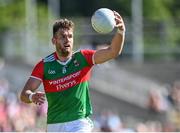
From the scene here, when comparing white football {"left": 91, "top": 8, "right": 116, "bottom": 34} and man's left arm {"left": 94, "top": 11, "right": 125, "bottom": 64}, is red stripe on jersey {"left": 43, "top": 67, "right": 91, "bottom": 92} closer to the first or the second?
man's left arm {"left": 94, "top": 11, "right": 125, "bottom": 64}

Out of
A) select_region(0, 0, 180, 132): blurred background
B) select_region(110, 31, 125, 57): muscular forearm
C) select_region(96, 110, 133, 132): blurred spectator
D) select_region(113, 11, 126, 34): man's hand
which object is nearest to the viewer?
select_region(113, 11, 126, 34): man's hand

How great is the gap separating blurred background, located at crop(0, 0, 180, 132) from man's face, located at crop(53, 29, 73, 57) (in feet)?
20.5

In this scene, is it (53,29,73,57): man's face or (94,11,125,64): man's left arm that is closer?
(94,11,125,64): man's left arm

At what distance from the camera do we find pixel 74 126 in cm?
995

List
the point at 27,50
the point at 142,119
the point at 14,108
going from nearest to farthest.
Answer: the point at 14,108 < the point at 142,119 < the point at 27,50

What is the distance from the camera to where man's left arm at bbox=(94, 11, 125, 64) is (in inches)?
381

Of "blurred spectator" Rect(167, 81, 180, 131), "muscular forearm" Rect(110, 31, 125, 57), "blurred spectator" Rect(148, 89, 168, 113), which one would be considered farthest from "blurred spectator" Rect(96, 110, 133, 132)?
"muscular forearm" Rect(110, 31, 125, 57)

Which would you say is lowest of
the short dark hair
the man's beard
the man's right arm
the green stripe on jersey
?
the green stripe on jersey

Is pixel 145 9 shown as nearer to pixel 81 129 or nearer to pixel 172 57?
pixel 172 57

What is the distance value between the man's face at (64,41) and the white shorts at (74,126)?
739 mm

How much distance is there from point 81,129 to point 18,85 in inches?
791

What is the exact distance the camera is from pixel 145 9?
5869cm

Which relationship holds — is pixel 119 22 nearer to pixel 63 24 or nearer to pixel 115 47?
pixel 115 47

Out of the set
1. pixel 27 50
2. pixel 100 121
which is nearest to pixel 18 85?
pixel 27 50
